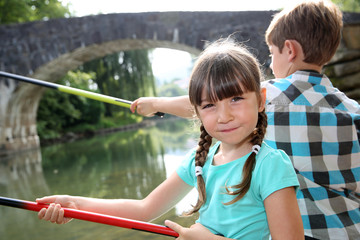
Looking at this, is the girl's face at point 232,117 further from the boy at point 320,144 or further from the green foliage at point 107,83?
the green foliage at point 107,83

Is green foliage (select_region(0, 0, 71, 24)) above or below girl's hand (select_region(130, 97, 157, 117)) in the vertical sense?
above

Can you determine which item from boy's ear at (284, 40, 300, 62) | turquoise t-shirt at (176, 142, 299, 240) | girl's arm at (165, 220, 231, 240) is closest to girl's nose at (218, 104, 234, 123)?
turquoise t-shirt at (176, 142, 299, 240)

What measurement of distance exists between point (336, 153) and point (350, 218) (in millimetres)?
190

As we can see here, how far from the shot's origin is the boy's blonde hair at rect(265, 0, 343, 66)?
1234mm

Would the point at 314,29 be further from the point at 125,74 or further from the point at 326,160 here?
the point at 125,74

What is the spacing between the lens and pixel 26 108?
891 centimetres

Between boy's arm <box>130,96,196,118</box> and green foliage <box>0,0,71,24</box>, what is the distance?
37.3ft

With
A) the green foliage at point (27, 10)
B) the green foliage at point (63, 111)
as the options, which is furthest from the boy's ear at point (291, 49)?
the green foliage at point (27, 10)

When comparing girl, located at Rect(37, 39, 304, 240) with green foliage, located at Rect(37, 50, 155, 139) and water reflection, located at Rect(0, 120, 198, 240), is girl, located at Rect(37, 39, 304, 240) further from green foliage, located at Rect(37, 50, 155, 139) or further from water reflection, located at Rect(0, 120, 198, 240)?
green foliage, located at Rect(37, 50, 155, 139)

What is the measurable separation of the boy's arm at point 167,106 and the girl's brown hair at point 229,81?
1.34ft

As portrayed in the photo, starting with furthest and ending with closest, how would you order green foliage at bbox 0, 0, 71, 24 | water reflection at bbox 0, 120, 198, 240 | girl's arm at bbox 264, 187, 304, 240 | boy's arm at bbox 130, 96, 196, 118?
1. green foliage at bbox 0, 0, 71, 24
2. water reflection at bbox 0, 120, 198, 240
3. boy's arm at bbox 130, 96, 196, 118
4. girl's arm at bbox 264, 187, 304, 240

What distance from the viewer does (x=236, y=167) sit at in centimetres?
95

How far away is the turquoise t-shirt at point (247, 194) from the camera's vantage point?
864mm

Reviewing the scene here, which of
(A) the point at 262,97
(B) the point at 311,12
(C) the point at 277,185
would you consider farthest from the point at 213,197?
(B) the point at 311,12
